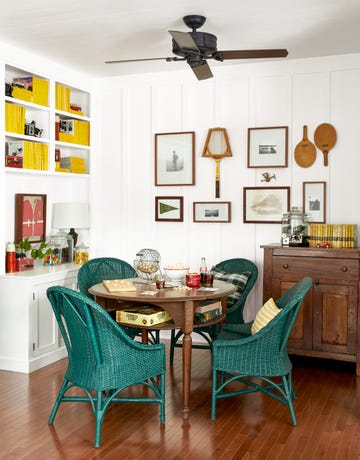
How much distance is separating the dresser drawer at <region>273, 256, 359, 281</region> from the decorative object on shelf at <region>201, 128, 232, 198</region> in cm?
106

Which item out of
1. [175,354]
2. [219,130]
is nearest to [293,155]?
[219,130]

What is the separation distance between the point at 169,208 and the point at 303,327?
1.82 meters

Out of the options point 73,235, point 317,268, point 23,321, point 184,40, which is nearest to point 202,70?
point 184,40

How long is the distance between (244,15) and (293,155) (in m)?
1.61

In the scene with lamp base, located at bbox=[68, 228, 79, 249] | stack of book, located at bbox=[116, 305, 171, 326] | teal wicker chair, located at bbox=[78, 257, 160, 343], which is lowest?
stack of book, located at bbox=[116, 305, 171, 326]

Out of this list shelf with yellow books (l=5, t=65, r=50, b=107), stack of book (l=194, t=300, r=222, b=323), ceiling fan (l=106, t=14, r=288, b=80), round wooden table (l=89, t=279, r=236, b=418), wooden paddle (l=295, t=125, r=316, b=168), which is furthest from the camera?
wooden paddle (l=295, t=125, r=316, b=168)

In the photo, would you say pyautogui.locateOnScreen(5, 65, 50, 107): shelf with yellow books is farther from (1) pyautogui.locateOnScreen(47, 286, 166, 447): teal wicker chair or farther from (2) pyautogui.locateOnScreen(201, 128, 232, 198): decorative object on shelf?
(1) pyautogui.locateOnScreen(47, 286, 166, 447): teal wicker chair

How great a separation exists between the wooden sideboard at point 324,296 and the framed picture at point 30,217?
2.15m

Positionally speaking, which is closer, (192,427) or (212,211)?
(192,427)

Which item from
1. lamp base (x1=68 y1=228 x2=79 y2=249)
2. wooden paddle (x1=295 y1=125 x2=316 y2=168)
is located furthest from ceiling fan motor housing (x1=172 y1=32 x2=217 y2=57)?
lamp base (x1=68 y1=228 x2=79 y2=249)

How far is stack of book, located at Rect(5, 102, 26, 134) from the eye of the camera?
184 inches

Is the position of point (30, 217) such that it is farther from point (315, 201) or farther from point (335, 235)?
point (335, 235)

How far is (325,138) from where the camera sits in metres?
5.00

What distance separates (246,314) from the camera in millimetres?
5355
